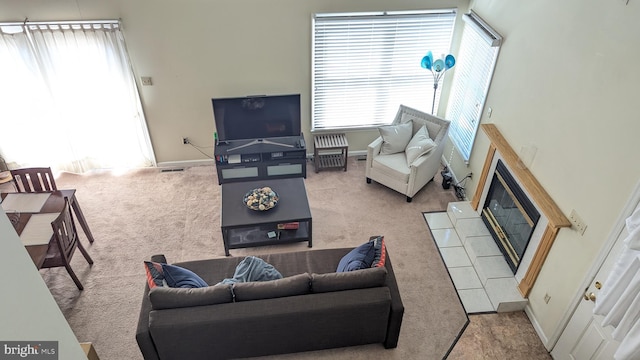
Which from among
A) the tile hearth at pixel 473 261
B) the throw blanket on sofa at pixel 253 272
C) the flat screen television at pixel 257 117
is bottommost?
the tile hearth at pixel 473 261

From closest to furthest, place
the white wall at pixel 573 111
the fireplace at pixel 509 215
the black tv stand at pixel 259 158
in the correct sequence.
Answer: the white wall at pixel 573 111 → the fireplace at pixel 509 215 → the black tv stand at pixel 259 158

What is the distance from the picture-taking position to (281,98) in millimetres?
5793

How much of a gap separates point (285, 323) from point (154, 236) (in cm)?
245

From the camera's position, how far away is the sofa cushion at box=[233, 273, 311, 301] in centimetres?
360

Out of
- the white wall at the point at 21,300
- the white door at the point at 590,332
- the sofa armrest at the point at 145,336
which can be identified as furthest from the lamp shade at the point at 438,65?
the white wall at the point at 21,300

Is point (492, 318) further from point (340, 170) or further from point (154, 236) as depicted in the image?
point (154, 236)

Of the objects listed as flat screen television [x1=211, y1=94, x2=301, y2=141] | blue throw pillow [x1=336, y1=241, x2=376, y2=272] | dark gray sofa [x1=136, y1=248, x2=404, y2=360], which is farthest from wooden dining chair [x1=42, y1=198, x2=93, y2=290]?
blue throw pillow [x1=336, y1=241, x2=376, y2=272]

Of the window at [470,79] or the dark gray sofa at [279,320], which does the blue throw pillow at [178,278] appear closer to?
the dark gray sofa at [279,320]

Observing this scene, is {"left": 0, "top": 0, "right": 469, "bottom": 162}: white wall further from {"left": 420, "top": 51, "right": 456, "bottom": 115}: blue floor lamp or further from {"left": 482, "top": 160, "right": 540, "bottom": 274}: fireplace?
{"left": 482, "top": 160, "right": 540, "bottom": 274}: fireplace

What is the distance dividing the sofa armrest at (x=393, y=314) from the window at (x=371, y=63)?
2.89m

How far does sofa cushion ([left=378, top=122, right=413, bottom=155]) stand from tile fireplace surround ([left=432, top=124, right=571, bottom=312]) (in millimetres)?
989

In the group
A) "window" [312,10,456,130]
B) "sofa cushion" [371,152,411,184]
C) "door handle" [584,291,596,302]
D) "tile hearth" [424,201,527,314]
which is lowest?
"tile hearth" [424,201,527,314]

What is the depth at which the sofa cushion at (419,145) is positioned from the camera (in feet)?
18.5

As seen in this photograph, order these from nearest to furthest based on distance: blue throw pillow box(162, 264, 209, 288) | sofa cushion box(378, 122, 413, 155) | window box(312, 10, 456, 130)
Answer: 1. blue throw pillow box(162, 264, 209, 288)
2. window box(312, 10, 456, 130)
3. sofa cushion box(378, 122, 413, 155)
